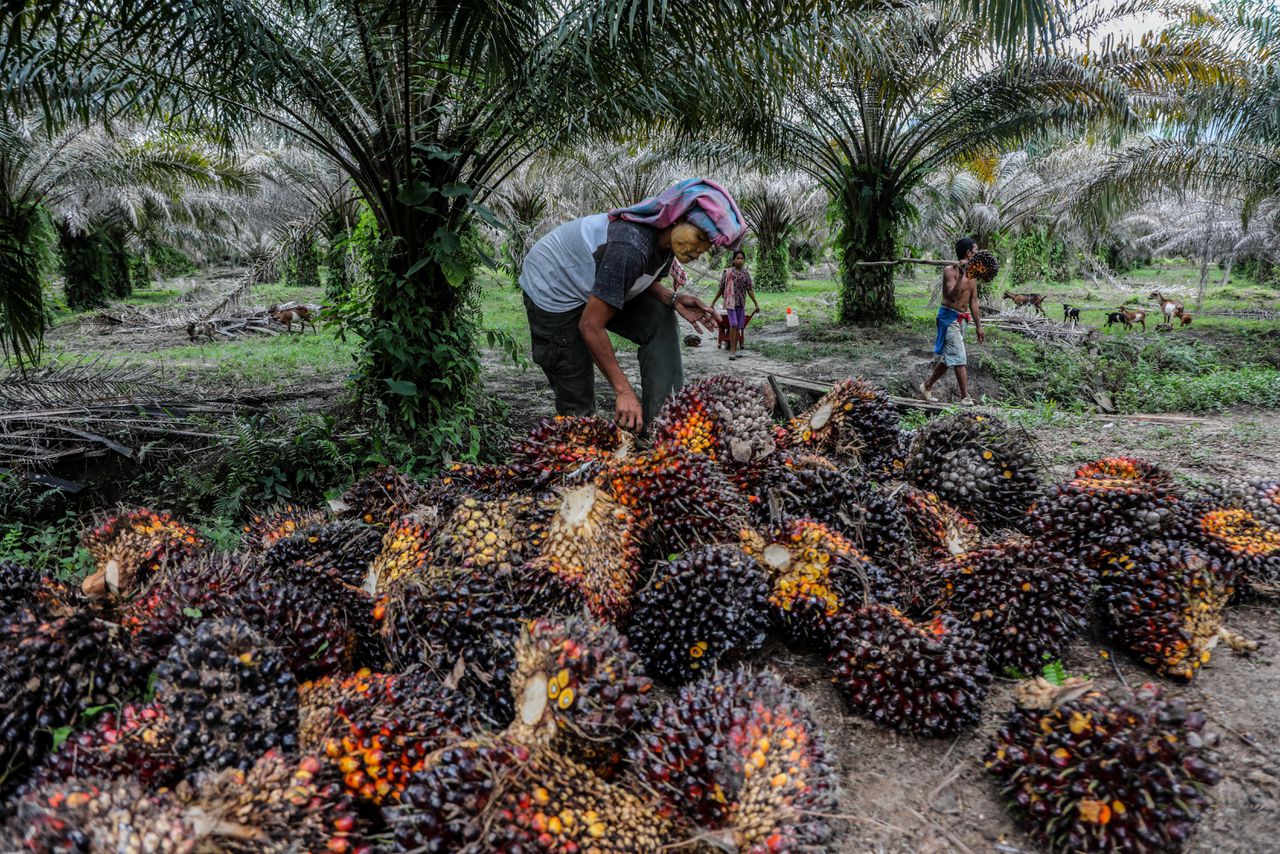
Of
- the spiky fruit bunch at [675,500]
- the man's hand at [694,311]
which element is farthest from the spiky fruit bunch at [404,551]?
the man's hand at [694,311]

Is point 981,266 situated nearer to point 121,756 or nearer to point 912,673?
point 912,673

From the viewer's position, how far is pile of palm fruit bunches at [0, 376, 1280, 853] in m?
1.12

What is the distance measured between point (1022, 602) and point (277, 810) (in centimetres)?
159

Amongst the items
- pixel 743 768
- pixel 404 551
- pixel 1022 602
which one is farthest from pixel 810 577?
pixel 404 551

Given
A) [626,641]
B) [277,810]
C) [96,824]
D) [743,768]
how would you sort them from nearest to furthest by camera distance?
1. [96,824]
2. [277,810]
3. [743,768]
4. [626,641]

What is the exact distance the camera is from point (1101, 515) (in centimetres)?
200

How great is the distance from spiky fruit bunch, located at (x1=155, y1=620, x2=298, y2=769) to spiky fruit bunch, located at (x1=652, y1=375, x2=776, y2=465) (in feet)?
3.92

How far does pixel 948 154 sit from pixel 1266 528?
34.1 ft

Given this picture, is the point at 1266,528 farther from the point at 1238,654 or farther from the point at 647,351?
the point at 647,351

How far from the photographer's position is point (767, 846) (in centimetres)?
108

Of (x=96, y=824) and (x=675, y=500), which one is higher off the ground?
(x=675, y=500)

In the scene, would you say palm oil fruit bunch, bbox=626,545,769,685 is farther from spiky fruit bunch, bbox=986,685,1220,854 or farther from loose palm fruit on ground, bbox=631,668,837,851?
spiky fruit bunch, bbox=986,685,1220,854

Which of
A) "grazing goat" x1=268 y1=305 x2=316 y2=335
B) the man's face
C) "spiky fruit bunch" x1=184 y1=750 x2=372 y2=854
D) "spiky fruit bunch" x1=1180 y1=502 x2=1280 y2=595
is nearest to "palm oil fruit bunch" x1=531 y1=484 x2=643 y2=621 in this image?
"spiky fruit bunch" x1=184 y1=750 x2=372 y2=854

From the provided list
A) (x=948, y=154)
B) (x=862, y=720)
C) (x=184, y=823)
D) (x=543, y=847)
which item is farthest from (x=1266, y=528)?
(x=948, y=154)
